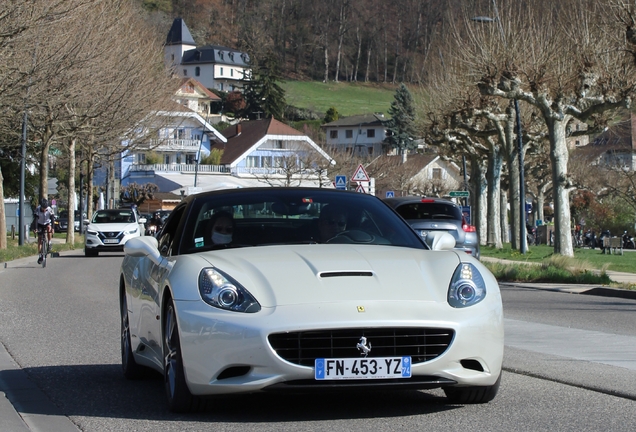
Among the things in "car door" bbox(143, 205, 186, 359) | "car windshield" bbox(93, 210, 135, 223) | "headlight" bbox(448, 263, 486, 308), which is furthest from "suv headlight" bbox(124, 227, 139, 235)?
"headlight" bbox(448, 263, 486, 308)

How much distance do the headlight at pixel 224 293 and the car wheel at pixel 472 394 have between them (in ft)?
4.71

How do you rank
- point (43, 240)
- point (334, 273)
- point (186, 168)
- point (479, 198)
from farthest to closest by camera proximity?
point (186, 168), point (479, 198), point (43, 240), point (334, 273)

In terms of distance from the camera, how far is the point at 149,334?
7.19 metres

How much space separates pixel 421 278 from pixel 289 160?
8315 centimetres

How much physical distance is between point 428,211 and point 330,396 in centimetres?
→ 1609

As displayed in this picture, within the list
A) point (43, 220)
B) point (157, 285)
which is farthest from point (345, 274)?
point (43, 220)

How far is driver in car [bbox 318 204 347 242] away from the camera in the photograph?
7.19 m

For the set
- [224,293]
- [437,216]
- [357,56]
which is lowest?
[224,293]

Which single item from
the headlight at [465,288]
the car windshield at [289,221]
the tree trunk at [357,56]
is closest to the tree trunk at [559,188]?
the car windshield at [289,221]

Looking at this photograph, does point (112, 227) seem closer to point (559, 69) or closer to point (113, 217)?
point (113, 217)

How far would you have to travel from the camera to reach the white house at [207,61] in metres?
192

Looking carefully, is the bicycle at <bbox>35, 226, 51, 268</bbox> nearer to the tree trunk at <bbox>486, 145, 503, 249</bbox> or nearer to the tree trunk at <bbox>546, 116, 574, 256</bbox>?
the tree trunk at <bbox>546, 116, 574, 256</bbox>

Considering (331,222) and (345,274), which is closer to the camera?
(345,274)

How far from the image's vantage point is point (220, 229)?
7094 millimetres
